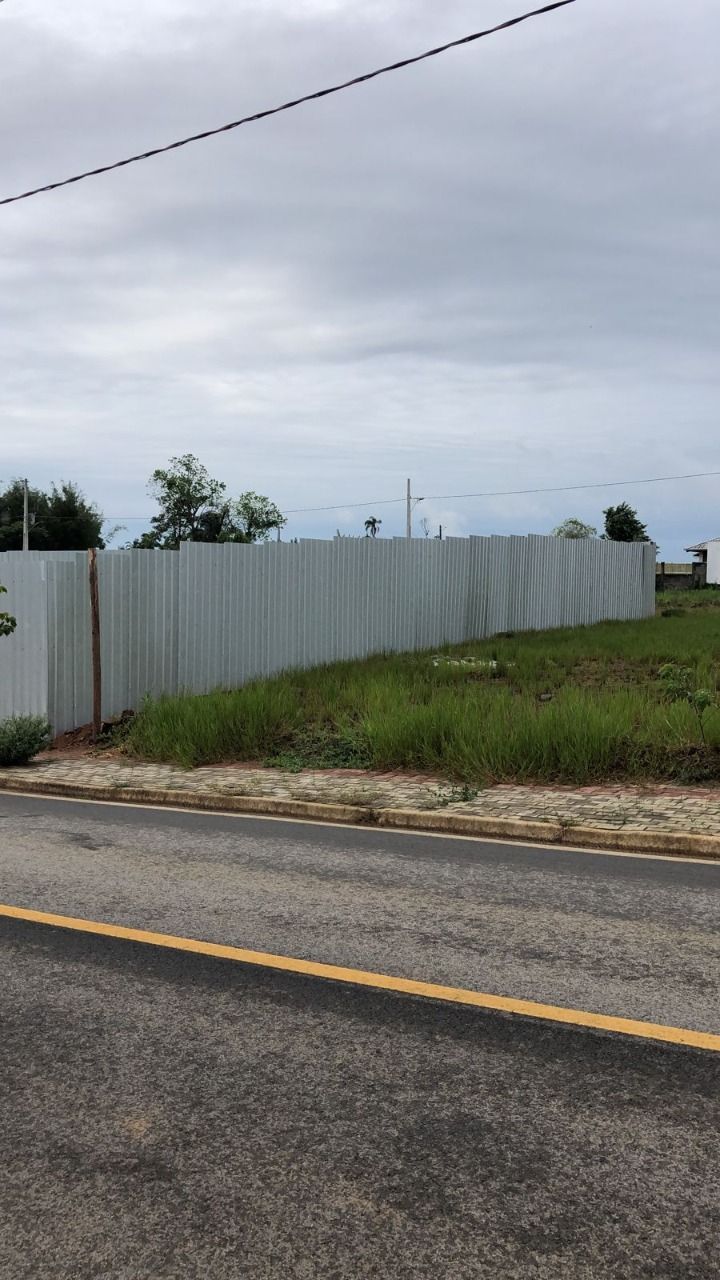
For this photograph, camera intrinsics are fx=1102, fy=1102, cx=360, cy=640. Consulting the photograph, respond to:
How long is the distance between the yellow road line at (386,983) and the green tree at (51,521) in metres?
74.9

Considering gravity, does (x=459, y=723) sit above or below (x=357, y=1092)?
above

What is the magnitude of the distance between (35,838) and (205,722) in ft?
14.3

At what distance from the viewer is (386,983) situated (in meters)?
5.08

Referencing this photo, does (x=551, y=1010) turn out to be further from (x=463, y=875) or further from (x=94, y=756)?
(x=94, y=756)

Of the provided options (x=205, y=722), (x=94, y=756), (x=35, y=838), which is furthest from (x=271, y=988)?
(x=94, y=756)

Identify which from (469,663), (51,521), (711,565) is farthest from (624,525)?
(469,663)

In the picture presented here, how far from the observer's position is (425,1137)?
363 centimetres

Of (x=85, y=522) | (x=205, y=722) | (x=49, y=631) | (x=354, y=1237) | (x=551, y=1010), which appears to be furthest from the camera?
(x=85, y=522)

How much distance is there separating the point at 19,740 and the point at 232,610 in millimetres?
4806

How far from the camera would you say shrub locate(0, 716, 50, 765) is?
42.9ft

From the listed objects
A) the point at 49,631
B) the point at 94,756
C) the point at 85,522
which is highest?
the point at 85,522

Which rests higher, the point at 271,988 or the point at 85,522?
the point at 85,522

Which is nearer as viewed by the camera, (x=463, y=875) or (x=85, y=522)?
(x=463, y=875)

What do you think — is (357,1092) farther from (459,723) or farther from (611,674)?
(611,674)
